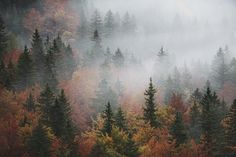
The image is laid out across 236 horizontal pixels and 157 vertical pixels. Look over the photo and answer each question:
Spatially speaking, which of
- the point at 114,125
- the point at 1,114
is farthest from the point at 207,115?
the point at 1,114

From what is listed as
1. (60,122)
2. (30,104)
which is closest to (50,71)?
(30,104)

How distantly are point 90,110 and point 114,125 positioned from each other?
2490 cm

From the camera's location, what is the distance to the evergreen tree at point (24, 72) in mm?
120438

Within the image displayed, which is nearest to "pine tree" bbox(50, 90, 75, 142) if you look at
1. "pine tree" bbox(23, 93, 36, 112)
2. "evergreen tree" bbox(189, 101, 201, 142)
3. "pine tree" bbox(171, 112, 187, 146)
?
"pine tree" bbox(23, 93, 36, 112)

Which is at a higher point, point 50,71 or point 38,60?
point 38,60

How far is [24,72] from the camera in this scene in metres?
121

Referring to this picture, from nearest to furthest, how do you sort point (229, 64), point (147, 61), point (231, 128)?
point (231, 128)
point (229, 64)
point (147, 61)

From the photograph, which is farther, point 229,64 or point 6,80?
point 229,64

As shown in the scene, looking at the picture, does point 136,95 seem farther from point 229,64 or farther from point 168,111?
point 229,64

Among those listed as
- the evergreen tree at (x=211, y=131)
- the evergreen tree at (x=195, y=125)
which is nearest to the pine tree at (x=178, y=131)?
the evergreen tree at (x=211, y=131)

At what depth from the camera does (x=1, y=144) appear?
3238 inches

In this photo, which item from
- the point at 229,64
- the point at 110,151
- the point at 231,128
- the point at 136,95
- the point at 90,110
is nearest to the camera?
the point at 110,151

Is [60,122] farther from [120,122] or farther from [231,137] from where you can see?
[231,137]

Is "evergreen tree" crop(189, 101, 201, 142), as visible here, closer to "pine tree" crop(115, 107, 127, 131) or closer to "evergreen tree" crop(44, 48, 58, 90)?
"pine tree" crop(115, 107, 127, 131)
